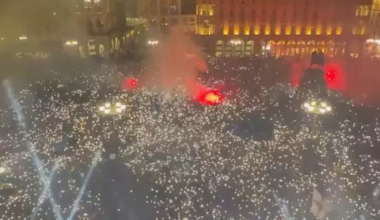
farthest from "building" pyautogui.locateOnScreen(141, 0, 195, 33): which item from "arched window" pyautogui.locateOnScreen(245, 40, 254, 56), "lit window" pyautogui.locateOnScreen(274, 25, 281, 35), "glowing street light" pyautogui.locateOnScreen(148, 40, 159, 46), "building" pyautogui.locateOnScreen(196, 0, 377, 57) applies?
"lit window" pyautogui.locateOnScreen(274, 25, 281, 35)

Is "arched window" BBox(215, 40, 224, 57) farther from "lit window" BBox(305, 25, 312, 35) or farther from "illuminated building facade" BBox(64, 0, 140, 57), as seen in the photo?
"illuminated building facade" BBox(64, 0, 140, 57)

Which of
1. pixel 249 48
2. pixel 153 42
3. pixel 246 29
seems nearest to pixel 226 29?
pixel 246 29

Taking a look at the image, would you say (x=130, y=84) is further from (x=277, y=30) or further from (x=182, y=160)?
(x=277, y=30)

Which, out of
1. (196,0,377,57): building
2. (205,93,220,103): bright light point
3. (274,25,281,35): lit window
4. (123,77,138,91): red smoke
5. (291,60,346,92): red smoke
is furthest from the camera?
(274,25,281,35): lit window

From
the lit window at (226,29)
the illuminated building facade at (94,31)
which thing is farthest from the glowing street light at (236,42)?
the illuminated building facade at (94,31)

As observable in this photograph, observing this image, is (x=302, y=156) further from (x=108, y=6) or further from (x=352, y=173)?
(x=108, y=6)

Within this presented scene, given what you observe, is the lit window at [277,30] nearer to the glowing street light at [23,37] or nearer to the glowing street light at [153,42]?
the glowing street light at [153,42]
